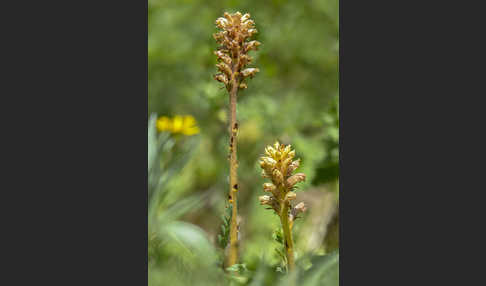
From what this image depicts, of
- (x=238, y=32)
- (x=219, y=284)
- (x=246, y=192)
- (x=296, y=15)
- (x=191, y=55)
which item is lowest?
(x=219, y=284)

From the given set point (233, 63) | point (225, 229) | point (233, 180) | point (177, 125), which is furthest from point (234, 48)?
point (177, 125)

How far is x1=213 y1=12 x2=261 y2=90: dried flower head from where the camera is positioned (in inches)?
54.9

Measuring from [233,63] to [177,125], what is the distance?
993 mm

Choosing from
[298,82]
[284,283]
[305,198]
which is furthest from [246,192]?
[284,283]

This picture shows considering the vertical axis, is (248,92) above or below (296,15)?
below

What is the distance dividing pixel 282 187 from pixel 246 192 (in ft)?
3.66

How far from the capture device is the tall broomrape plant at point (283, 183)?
131 centimetres

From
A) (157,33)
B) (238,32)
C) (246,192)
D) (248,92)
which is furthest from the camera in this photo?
(157,33)

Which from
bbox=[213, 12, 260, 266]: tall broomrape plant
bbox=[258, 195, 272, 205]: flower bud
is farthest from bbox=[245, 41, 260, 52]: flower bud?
bbox=[258, 195, 272, 205]: flower bud

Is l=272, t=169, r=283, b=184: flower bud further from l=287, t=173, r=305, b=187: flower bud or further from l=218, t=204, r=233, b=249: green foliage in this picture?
l=218, t=204, r=233, b=249: green foliage

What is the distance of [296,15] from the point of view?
9.75 ft

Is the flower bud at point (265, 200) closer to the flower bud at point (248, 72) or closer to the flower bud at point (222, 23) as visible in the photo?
the flower bud at point (248, 72)

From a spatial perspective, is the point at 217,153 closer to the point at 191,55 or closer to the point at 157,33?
the point at 191,55

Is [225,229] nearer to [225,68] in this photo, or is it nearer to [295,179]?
[295,179]
